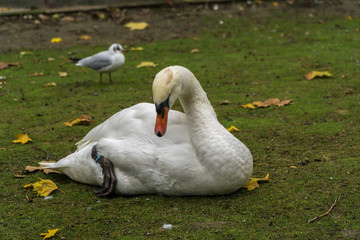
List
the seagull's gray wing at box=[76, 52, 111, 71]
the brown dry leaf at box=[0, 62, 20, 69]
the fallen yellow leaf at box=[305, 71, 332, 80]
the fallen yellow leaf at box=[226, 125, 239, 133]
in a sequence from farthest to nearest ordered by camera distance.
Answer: the brown dry leaf at box=[0, 62, 20, 69] → the seagull's gray wing at box=[76, 52, 111, 71] → the fallen yellow leaf at box=[305, 71, 332, 80] → the fallen yellow leaf at box=[226, 125, 239, 133]

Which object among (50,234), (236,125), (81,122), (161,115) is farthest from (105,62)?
(50,234)

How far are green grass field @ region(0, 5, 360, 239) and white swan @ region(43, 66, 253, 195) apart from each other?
130 millimetres

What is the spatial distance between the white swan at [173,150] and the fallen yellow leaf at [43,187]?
0.26 meters

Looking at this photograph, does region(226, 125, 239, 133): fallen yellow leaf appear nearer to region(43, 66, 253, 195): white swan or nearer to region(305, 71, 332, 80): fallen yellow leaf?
region(43, 66, 253, 195): white swan

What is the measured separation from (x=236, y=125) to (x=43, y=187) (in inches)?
91.7

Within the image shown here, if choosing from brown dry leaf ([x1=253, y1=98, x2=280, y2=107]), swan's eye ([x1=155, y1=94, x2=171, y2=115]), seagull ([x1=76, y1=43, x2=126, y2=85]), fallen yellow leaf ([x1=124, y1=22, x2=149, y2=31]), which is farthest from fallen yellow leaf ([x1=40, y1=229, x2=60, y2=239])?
fallen yellow leaf ([x1=124, y1=22, x2=149, y2=31])

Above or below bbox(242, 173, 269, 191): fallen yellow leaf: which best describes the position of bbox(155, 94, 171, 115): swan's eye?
above

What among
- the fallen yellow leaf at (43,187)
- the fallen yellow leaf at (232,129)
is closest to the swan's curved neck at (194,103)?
the fallen yellow leaf at (43,187)

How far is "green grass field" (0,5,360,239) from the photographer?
3.38 m

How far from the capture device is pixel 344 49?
8.91 m

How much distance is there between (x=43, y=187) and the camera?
4.00 meters

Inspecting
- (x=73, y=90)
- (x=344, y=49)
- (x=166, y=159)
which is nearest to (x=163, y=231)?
(x=166, y=159)

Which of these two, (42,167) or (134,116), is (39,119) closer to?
(42,167)

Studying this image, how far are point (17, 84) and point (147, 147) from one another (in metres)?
4.55
